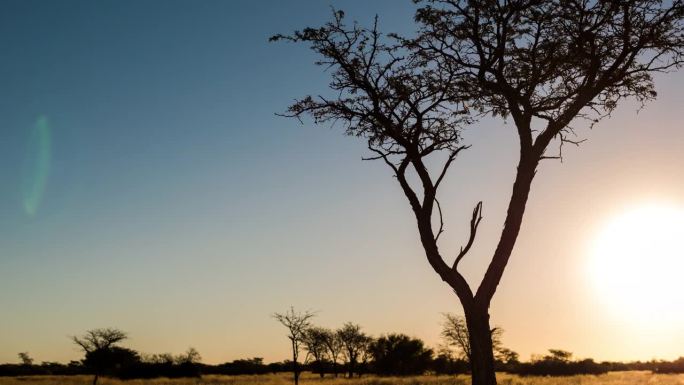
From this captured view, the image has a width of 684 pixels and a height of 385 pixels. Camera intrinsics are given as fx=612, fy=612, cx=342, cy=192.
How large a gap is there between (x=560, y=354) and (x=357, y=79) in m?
74.2

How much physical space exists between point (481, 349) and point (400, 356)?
225ft

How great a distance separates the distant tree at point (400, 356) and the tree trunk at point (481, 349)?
67172mm

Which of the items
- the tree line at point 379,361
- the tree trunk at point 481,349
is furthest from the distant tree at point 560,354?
the tree trunk at point 481,349

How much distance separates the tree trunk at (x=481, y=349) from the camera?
977 centimetres

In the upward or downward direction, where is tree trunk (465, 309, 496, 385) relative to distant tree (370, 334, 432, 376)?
downward

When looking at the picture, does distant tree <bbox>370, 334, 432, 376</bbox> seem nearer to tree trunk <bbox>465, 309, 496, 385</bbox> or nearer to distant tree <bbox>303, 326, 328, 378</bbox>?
distant tree <bbox>303, 326, 328, 378</bbox>

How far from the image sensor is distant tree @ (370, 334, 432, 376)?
75.4m

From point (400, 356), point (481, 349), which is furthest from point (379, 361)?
point (481, 349)

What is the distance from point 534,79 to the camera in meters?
11.4

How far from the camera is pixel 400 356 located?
76.1 metres

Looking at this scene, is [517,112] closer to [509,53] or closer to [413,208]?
[509,53]

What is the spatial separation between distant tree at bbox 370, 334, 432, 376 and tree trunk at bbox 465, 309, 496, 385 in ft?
220

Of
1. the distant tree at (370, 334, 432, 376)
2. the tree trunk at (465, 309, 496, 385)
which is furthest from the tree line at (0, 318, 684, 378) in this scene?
the tree trunk at (465, 309, 496, 385)

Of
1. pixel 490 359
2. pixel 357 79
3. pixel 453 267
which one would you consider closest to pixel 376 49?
pixel 357 79
